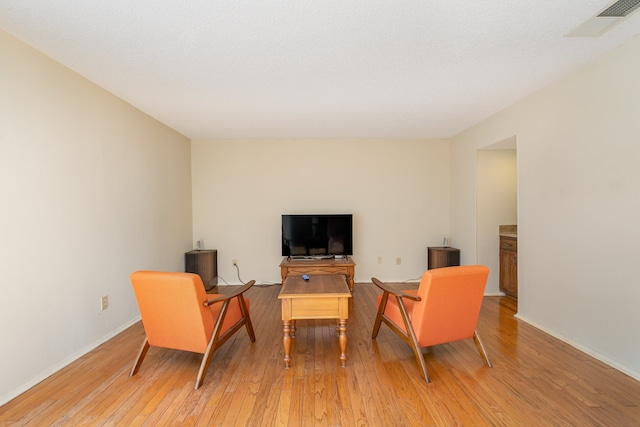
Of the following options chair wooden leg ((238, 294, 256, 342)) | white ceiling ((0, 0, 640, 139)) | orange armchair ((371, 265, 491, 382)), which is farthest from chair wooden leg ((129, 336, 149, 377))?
white ceiling ((0, 0, 640, 139))

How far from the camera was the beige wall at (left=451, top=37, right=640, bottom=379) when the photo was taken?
2336mm

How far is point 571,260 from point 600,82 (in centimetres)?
150

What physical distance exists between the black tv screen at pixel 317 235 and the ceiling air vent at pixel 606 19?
11.1 feet

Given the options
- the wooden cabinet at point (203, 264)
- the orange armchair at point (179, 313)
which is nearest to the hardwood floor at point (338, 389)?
the orange armchair at point (179, 313)

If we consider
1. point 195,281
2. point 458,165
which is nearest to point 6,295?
point 195,281

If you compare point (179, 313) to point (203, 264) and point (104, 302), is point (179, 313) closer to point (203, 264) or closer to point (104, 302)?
point (104, 302)

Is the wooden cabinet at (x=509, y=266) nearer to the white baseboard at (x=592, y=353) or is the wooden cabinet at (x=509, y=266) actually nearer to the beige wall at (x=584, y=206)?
the beige wall at (x=584, y=206)

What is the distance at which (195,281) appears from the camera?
2217 mm

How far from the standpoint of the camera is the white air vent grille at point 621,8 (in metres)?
1.85

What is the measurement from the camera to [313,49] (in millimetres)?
2320

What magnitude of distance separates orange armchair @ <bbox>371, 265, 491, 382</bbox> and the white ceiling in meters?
1.64

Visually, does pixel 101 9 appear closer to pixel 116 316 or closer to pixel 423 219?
pixel 116 316

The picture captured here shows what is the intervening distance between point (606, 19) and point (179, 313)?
3406 millimetres

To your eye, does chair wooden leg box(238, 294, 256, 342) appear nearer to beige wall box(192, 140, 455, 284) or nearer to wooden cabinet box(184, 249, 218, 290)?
wooden cabinet box(184, 249, 218, 290)
